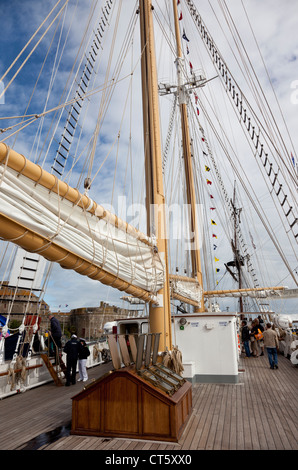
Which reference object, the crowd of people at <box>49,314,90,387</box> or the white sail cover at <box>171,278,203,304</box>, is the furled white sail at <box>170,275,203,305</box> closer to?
the white sail cover at <box>171,278,203,304</box>

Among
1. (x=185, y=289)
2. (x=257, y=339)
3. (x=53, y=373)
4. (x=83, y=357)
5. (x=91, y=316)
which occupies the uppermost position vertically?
(x=91, y=316)

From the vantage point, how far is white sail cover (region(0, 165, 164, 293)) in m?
3.20

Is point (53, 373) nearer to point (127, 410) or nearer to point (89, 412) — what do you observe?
point (89, 412)

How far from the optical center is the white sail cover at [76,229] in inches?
126

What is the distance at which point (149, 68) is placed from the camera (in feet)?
23.4

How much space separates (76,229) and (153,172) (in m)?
3.11

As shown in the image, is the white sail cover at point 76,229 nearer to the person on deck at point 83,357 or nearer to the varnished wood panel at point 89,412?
the varnished wood panel at point 89,412

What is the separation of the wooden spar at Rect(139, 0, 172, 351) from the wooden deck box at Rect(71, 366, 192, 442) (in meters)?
1.82

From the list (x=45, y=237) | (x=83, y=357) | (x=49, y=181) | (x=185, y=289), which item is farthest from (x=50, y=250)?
(x=185, y=289)

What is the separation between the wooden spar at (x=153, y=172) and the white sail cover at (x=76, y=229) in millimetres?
673

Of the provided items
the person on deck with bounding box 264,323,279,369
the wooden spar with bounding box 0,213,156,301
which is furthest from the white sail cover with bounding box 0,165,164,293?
the person on deck with bounding box 264,323,279,369

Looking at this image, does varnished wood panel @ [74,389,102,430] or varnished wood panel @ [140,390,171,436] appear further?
varnished wood panel @ [74,389,102,430]

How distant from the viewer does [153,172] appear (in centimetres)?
666

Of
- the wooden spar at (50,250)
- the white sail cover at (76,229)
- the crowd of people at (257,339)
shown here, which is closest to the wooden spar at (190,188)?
the crowd of people at (257,339)
